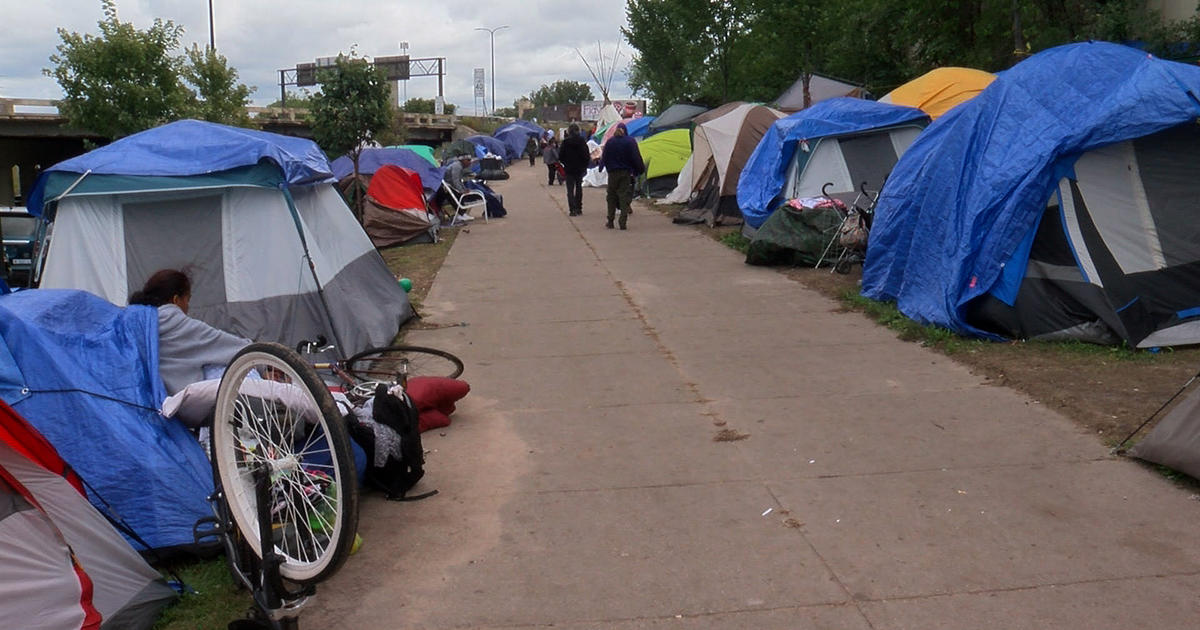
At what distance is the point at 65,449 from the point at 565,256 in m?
11.1

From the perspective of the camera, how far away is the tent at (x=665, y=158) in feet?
81.9

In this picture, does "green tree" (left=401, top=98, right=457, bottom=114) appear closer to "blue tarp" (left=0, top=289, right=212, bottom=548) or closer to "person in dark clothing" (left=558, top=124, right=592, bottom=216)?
"person in dark clothing" (left=558, top=124, right=592, bottom=216)

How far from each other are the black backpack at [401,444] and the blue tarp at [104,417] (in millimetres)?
815

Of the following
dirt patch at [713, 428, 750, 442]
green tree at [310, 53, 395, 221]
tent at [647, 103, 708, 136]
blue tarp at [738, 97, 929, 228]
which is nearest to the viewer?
dirt patch at [713, 428, 750, 442]

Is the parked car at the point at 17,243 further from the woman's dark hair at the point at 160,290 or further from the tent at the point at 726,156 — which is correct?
the tent at the point at 726,156

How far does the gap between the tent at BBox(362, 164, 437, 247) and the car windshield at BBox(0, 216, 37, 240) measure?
16.2 ft

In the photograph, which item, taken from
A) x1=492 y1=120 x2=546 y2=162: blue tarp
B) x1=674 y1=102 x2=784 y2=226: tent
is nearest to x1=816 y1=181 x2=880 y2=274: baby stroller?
x1=674 y1=102 x2=784 y2=226: tent

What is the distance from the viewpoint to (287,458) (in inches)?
165

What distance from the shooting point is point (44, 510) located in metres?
4.15

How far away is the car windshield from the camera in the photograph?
1532 centimetres

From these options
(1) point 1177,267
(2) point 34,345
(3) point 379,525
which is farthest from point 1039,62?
(2) point 34,345

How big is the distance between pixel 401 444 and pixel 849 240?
8153 millimetres

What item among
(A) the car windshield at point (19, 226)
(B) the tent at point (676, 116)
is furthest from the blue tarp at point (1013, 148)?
(B) the tent at point (676, 116)

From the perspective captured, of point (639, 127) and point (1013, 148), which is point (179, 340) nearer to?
point (1013, 148)
